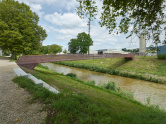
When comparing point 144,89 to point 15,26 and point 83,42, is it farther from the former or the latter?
point 83,42

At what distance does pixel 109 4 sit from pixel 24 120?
4739 millimetres

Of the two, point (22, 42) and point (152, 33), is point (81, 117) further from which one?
point (22, 42)

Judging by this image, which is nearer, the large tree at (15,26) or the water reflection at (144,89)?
the water reflection at (144,89)

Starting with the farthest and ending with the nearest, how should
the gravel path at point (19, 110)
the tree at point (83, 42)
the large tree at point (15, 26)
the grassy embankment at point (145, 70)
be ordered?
the tree at point (83, 42) → the large tree at point (15, 26) → the grassy embankment at point (145, 70) → the gravel path at point (19, 110)

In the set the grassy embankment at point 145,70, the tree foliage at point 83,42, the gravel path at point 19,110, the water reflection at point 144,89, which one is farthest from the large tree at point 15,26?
the tree foliage at point 83,42

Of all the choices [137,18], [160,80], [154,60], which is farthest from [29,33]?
[154,60]

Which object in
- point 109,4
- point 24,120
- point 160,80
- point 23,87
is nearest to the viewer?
point 24,120

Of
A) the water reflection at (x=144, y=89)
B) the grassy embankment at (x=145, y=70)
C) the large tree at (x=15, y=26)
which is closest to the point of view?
the water reflection at (x=144, y=89)

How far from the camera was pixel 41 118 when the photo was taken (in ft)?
7.27

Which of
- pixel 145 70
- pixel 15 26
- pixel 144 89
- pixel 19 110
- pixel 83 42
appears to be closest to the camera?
pixel 19 110

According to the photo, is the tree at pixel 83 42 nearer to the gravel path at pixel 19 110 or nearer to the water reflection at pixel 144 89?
the water reflection at pixel 144 89

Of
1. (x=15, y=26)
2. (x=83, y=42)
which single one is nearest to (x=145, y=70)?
(x=15, y=26)

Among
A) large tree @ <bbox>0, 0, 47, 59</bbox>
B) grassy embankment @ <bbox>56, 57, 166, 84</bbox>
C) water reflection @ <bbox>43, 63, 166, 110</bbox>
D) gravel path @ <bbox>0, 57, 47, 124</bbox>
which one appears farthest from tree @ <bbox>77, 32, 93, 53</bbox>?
gravel path @ <bbox>0, 57, 47, 124</bbox>

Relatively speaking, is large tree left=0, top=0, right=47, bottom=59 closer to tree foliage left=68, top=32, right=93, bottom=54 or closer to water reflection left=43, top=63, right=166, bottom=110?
water reflection left=43, top=63, right=166, bottom=110
